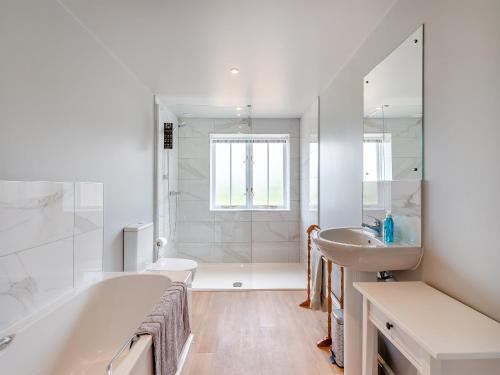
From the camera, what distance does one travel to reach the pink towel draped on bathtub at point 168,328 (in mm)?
1238

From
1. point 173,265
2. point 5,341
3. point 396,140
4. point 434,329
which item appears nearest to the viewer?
point 434,329

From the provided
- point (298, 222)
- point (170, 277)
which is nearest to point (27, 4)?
point (170, 277)

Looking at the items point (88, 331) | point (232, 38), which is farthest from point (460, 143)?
point (88, 331)

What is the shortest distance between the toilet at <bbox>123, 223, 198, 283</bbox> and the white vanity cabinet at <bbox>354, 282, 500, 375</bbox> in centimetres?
172

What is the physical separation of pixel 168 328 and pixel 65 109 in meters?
1.40

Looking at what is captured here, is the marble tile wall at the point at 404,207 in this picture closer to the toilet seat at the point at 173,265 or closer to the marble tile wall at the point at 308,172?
the marble tile wall at the point at 308,172

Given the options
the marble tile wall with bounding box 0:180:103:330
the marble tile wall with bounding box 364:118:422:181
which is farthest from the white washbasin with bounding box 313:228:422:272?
the marble tile wall with bounding box 0:180:103:330

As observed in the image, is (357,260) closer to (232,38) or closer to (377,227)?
(377,227)

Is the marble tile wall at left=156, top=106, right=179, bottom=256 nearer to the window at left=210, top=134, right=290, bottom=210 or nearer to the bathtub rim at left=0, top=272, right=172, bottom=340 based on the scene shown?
the window at left=210, top=134, right=290, bottom=210

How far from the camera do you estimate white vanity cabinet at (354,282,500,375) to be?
853mm

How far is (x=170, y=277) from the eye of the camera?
1.88m

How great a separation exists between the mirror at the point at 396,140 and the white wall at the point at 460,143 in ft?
0.20

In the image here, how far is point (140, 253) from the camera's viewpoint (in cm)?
258

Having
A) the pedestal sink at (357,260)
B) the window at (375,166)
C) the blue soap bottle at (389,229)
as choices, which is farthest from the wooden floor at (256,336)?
the window at (375,166)
